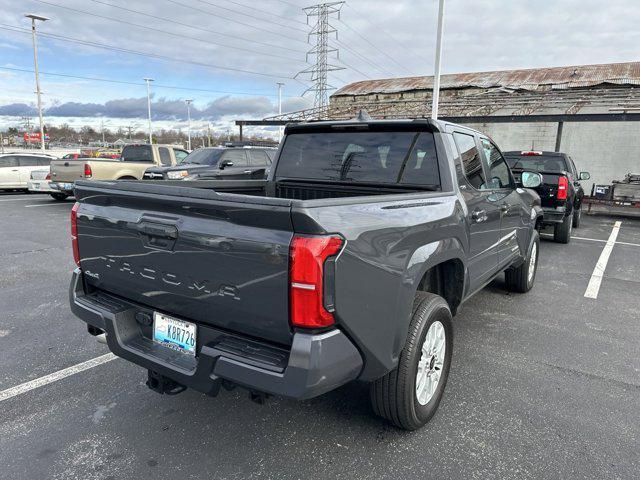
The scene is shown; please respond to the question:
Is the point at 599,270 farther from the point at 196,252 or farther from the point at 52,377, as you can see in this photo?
the point at 52,377

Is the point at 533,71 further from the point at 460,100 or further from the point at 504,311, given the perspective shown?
the point at 504,311

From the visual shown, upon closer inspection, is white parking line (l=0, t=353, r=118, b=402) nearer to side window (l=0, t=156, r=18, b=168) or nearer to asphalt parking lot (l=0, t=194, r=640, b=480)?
asphalt parking lot (l=0, t=194, r=640, b=480)

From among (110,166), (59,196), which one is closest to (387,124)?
(110,166)

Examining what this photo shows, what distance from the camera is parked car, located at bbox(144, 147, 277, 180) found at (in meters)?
11.5

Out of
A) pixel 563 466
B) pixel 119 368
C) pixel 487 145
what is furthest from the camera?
pixel 487 145

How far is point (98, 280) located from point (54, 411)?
95 centimetres

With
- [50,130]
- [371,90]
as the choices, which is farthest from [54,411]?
[50,130]

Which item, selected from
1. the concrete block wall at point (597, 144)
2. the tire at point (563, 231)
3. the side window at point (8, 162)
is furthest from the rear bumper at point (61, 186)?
the concrete block wall at point (597, 144)

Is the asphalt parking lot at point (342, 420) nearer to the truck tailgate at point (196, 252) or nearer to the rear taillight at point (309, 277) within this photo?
the truck tailgate at point (196, 252)

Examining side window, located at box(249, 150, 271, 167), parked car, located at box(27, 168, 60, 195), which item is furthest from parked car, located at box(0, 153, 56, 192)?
side window, located at box(249, 150, 271, 167)

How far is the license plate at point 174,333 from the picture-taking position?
2238 mm

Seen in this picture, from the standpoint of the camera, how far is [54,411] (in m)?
2.85

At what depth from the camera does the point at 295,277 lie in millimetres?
1826

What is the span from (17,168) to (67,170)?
18.8ft
